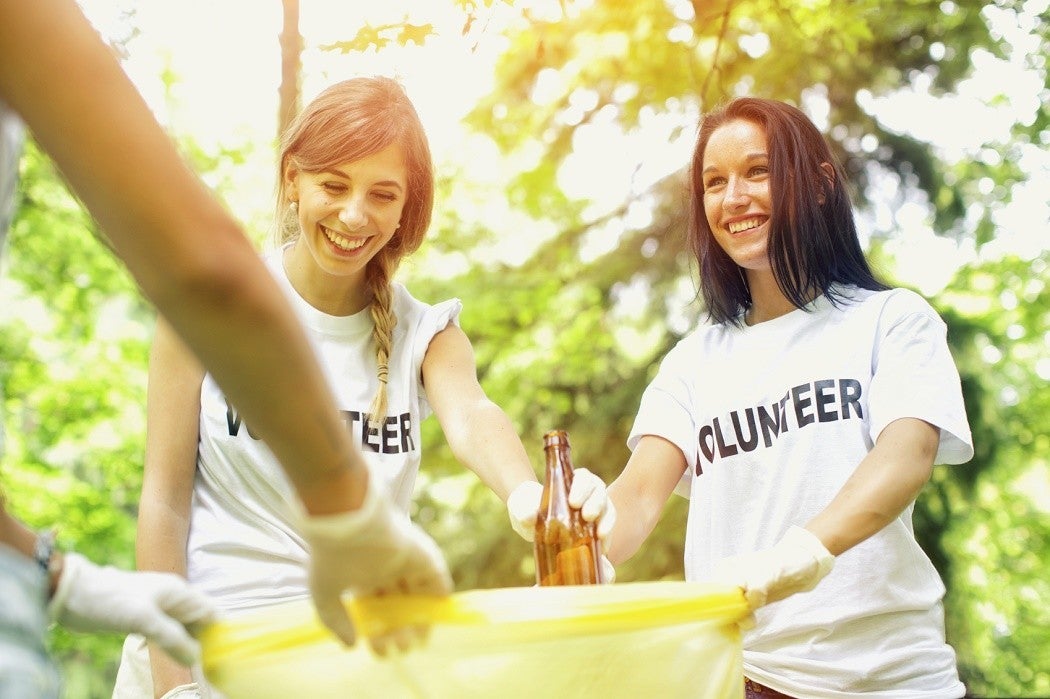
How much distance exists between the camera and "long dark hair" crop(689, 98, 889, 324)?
254cm

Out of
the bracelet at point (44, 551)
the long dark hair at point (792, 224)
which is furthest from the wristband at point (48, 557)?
the long dark hair at point (792, 224)

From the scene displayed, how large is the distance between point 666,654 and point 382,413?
0.97 m

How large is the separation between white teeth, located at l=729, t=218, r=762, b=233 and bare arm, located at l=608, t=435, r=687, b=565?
522 mm

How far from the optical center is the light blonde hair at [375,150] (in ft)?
7.65

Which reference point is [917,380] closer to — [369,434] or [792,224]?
[792,224]

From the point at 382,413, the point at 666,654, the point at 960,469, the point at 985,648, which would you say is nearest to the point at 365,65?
the point at 382,413

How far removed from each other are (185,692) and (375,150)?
114 cm

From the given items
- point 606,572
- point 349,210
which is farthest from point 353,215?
point 606,572

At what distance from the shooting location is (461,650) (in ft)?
4.53

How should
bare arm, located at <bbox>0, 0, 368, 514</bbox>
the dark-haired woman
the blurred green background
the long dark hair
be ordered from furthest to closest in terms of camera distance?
the blurred green background, the long dark hair, the dark-haired woman, bare arm, located at <bbox>0, 0, 368, 514</bbox>

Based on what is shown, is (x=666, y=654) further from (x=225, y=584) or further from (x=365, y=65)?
(x=365, y=65)

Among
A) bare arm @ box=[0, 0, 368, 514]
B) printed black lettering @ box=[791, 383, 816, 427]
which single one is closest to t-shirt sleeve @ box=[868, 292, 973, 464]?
printed black lettering @ box=[791, 383, 816, 427]

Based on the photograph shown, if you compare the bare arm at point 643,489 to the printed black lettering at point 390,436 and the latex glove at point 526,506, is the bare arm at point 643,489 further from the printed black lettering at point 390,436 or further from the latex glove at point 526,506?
the printed black lettering at point 390,436

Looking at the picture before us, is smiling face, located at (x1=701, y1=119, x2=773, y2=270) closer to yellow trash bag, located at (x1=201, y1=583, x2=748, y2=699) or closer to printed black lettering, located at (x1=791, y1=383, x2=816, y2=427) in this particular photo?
printed black lettering, located at (x1=791, y1=383, x2=816, y2=427)
